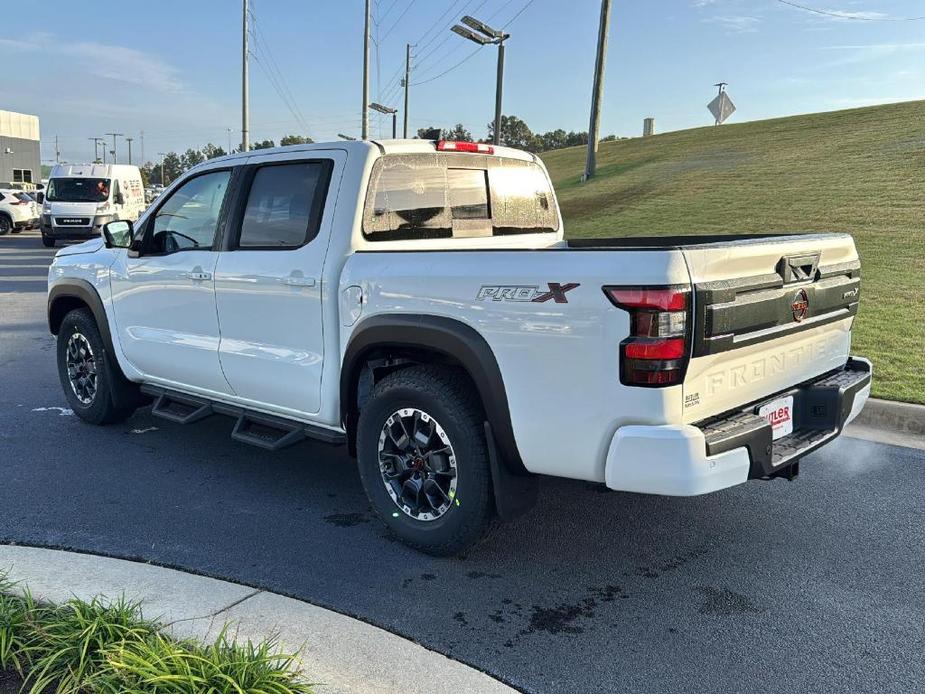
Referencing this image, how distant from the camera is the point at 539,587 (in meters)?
3.61

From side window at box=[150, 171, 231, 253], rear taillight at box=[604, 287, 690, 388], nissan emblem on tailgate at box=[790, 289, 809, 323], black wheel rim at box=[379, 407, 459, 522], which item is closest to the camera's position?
rear taillight at box=[604, 287, 690, 388]

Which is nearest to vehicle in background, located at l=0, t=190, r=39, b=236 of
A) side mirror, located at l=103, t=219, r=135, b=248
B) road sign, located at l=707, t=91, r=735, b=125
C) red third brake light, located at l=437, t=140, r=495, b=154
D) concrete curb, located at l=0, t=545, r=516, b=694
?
road sign, located at l=707, t=91, r=735, b=125

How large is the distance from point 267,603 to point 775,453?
2238 mm

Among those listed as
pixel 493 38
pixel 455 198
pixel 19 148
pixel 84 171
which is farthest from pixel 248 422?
pixel 19 148

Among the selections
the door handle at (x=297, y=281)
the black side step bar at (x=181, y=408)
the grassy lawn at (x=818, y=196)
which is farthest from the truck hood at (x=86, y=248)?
the grassy lawn at (x=818, y=196)

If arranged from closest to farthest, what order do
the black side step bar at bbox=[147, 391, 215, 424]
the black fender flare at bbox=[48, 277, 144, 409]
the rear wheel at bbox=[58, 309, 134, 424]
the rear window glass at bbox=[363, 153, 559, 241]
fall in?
the rear window glass at bbox=[363, 153, 559, 241] < the black side step bar at bbox=[147, 391, 215, 424] < the black fender flare at bbox=[48, 277, 144, 409] < the rear wheel at bbox=[58, 309, 134, 424]

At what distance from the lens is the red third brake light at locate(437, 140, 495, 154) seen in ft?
15.2

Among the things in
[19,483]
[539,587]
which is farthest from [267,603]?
[19,483]

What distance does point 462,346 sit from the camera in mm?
3523

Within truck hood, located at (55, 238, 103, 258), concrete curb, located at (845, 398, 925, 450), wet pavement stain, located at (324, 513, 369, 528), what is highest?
truck hood, located at (55, 238, 103, 258)

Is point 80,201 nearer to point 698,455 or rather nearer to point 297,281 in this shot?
point 297,281

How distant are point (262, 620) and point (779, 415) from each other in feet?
7.87

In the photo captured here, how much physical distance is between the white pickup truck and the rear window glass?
0.01 meters

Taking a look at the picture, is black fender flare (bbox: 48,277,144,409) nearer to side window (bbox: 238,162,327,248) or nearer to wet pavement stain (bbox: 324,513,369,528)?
side window (bbox: 238,162,327,248)
